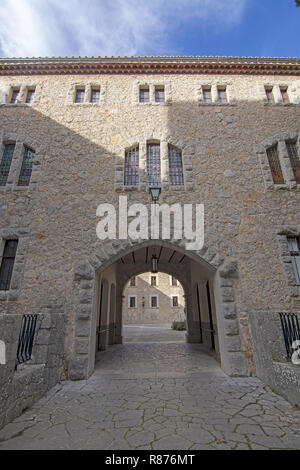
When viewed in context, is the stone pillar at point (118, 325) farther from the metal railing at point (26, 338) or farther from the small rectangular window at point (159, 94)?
the small rectangular window at point (159, 94)

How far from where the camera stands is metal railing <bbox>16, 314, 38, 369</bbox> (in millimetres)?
4107

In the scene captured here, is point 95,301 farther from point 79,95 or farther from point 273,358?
point 79,95

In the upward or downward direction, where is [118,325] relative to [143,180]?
downward

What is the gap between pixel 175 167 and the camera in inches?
290

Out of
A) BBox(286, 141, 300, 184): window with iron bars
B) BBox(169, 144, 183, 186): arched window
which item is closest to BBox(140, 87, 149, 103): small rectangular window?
BBox(169, 144, 183, 186): arched window

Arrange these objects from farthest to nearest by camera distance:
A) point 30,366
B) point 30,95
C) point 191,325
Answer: point 191,325, point 30,95, point 30,366

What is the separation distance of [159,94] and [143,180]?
3.93 metres

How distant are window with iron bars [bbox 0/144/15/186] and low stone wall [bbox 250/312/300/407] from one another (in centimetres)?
825

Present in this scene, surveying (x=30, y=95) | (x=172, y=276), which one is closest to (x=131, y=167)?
(x=30, y=95)

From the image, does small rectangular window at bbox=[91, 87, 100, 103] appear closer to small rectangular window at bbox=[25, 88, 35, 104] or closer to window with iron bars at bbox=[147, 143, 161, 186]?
small rectangular window at bbox=[25, 88, 35, 104]

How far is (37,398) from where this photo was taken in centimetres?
392

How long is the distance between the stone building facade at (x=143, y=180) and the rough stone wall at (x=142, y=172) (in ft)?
0.12

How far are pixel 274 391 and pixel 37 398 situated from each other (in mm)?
4298
